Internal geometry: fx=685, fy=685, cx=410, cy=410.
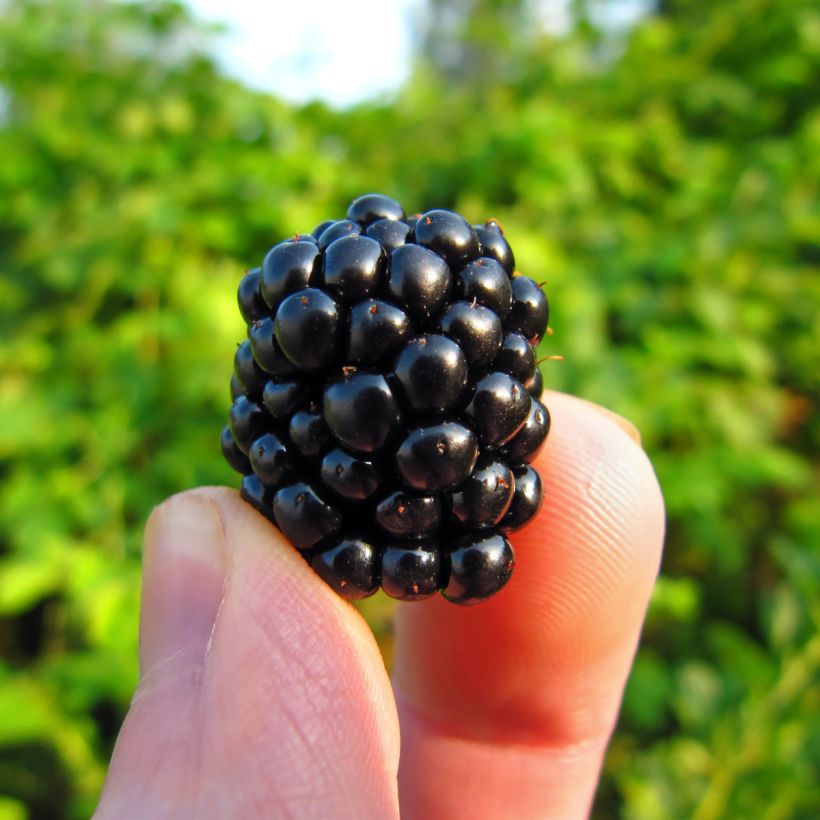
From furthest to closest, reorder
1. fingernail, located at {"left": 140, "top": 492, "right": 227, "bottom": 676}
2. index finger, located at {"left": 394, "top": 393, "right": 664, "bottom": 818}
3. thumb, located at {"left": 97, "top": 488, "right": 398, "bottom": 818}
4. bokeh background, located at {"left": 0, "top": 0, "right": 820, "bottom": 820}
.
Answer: bokeh background, located at {"left": 0, "top": 0, "right": 820, "bottom": 820} < index finger, located at {"left": 394, "top": 393, "right": 664, "bottom": 818} < fingernail, located at {"left": 140, "top": 492, "right": 227, "bottom": 676} < thumb, located at {"left": 97, "top": 488, "right": 398, "bottom": 818}

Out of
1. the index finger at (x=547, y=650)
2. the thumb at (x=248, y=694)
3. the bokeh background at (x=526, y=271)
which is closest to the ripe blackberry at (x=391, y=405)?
the thumb at (x=248, y=694)

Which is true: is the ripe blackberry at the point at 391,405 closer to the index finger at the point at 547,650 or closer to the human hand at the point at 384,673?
the human hand at the point at 384,673

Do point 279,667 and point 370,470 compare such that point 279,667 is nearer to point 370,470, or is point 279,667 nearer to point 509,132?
point 370,470

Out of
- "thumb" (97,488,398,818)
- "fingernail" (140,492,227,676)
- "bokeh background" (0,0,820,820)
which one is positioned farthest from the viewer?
"bokeh background" (0,0,820,820)

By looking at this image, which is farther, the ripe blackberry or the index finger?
the index finger

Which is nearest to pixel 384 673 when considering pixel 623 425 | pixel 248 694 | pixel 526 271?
pixel 248 694

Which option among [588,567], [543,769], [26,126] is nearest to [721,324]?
[588,567]

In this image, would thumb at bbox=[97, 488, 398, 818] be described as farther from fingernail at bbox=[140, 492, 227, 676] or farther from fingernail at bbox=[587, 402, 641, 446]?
fingernail at bbox=[587, 402, 641, 446]

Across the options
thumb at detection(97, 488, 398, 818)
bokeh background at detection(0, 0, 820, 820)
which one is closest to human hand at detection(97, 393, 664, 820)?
thumb at detection(97, 488, 398, 818)

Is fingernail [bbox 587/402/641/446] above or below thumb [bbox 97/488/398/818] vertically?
above
